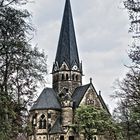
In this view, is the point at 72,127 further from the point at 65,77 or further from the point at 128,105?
the point at 128,105

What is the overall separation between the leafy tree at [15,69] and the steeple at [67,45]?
56.3m

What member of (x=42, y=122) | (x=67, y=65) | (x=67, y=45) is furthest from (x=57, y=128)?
(x=67, y=45)

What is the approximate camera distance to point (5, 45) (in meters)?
15.6

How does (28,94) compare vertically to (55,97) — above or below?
below

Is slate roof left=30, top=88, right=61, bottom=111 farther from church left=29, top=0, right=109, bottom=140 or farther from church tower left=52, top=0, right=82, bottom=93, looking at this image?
church tower left=52, top=0, right=82, bottom=93

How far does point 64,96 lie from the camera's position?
7019 centimetres

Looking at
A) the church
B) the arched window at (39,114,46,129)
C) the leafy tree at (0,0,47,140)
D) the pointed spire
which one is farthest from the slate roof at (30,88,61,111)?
the leafy tree at (0,0,47,140)

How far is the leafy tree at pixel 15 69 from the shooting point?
15.4m

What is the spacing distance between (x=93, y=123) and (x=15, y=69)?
4218 centimetres

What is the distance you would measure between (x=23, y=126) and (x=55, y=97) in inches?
2163

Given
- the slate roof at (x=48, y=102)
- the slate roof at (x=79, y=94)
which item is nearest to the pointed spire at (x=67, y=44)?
the slate roof at (x=79, y=94)

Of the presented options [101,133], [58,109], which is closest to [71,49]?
[58,109]

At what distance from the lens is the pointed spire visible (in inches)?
2945

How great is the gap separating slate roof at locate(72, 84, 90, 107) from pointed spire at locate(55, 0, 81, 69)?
4739 millimetres
